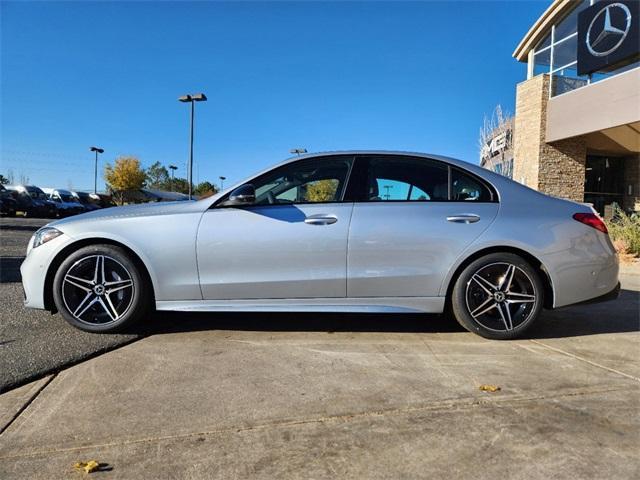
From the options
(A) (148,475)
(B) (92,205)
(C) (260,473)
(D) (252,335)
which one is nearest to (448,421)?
(C) (260,473)

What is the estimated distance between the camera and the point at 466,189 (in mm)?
4035

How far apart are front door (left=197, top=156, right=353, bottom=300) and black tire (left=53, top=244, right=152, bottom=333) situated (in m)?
0.55

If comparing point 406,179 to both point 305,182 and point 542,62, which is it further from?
point 542,62

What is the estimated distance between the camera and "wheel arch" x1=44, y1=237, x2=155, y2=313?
387 cm

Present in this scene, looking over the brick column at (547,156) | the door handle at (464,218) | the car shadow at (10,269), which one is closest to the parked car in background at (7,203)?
the car shadow at (10,269)

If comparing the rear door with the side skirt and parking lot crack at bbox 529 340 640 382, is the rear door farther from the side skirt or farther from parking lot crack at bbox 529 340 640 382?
parking lot crack at bbox 529 340 640 382

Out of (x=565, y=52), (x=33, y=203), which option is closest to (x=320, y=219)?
(x=565, y=52)

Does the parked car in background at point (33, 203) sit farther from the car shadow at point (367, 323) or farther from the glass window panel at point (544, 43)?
the car shadow at point (367, 323)

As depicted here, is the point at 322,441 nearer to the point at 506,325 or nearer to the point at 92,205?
the point at 506,325

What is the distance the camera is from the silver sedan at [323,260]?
3.79 meters

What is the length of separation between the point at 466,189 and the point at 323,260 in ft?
4.40

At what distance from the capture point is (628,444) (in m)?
2.23

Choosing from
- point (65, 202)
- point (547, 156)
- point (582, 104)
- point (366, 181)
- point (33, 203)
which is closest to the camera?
point (366, 181)

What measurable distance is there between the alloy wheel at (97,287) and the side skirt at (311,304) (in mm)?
297
